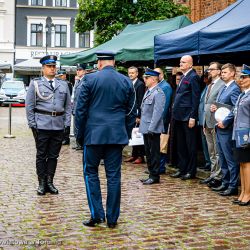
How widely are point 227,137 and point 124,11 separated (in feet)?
36.8

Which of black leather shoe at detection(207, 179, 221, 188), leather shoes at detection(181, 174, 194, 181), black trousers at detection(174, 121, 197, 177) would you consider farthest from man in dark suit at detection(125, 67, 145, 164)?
black leather shoe at detection(207, 179, 221, 188)

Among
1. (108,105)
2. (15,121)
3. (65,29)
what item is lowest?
(15,121)

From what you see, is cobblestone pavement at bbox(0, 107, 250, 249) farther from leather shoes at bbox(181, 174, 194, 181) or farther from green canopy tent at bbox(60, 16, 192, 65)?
green canopy tent at bbox(60, 16, 192, 65)

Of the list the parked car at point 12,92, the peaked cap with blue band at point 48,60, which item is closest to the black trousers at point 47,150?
the peaked cap with blue band at point 48,60

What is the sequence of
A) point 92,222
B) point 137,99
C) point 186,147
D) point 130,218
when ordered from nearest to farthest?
point 92,222 → point 130,218 → point 186,147 → point 137,99

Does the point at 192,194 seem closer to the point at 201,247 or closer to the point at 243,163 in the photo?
the point at 243,163

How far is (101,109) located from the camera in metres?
6.49

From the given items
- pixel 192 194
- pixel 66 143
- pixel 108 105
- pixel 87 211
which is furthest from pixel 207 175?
pixel 66 143

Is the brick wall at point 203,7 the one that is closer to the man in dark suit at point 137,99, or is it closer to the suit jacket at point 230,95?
the man in dark suit at point 137,99

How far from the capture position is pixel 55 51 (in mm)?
55219

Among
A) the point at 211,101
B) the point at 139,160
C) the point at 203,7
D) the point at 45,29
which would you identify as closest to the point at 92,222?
the point at 211,101

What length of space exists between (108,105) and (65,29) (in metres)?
50.5

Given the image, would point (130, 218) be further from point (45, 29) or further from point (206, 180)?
point (45, 29)

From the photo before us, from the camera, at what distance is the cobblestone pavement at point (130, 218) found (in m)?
5.98
